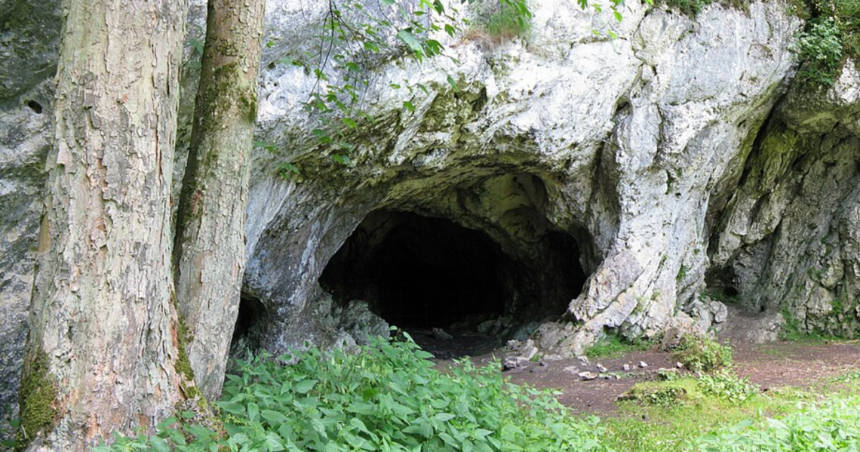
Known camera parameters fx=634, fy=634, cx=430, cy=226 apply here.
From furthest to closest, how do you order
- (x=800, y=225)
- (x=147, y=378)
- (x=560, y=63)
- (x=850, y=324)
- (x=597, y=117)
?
1. (x=800, y=225)
2. (x=850, y=324)
3. (x=597, y=117)
4. (x=560, y=63)
5. (x=147, y=378)

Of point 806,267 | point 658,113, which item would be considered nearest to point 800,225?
point 806,267

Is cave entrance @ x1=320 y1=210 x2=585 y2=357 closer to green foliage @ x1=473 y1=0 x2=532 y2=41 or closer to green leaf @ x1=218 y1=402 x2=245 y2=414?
green foliage @ x1=473 y1=0 x2=532 y2=41

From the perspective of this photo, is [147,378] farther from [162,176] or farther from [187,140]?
[187,140]

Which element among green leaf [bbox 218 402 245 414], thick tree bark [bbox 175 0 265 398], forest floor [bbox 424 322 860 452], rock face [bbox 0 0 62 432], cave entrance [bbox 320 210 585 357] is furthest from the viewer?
cave entrance [bbox 320 210 585 357]

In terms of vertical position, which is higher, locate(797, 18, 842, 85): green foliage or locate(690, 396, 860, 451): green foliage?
locate(797, 18, 842, 85): green foliage

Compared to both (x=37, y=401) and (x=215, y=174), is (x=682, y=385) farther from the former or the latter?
(x=37, y=401)

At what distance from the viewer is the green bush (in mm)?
2957

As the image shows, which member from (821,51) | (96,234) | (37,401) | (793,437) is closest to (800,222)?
(821,51)

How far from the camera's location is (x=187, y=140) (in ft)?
18.4

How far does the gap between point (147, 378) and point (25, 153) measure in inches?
97.1

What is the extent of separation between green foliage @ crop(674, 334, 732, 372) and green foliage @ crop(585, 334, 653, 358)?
47.1 inches

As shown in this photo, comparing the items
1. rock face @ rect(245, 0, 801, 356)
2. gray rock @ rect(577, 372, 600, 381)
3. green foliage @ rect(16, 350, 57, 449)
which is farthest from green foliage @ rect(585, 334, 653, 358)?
green foliage @ rect(16, 350, 57, 449)

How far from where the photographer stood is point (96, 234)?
8.83 ft

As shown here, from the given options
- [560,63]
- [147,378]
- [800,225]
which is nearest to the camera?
[147,378]
